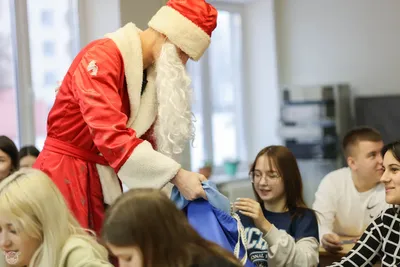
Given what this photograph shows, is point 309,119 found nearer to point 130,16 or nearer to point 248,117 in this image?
point 248,117

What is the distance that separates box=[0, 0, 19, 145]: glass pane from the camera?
134 inches

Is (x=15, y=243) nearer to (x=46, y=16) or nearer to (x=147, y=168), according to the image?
(x=147, y=168)

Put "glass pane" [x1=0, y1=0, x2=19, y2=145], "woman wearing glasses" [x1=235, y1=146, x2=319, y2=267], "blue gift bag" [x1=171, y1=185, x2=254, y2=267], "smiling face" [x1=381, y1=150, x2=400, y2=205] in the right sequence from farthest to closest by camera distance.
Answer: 1. "glass pane" [x1=0, y1=0, x2=19, y2=145]
2. "woman wearing glasses" [x1=235, y1=146, x2=319, y2=267]
3. "smiling face" [x1=381, y1=150, x2=400, y2=205]
4. "blue gift bag" [x1=171, y1=185, x2=254, y2=267]

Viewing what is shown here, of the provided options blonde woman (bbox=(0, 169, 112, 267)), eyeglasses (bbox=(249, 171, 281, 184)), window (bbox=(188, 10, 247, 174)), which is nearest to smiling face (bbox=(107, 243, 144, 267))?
blonde woman (bbox=(0, 169, 112, 267))

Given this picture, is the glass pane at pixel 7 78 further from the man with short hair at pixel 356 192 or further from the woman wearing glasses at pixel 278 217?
the man with short hair at pixel 356 192

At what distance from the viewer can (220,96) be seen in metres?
5.02

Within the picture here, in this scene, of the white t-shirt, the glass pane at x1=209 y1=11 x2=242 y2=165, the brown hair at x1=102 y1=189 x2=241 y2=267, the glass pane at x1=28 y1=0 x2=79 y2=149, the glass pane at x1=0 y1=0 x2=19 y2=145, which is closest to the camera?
the brown hair at x1=102 y1=189 x2=241 y2=267

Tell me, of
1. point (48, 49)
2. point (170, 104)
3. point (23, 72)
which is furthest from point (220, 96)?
point (170, 104)

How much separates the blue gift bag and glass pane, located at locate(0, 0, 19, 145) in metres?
1.92

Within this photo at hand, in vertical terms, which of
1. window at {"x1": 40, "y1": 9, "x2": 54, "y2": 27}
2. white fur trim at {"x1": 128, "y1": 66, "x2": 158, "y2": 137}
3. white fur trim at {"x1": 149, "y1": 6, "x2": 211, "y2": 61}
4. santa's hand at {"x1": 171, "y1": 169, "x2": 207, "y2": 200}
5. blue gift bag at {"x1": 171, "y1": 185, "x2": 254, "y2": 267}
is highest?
window at {"x1": 40, "y1": 9, "x2": 54, "y2": 27}

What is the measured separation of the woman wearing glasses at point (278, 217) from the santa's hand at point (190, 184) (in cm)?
35

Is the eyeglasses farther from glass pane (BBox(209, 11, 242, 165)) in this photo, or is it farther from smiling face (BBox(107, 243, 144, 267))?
glass pane (BBox(209, 11, 242, 165))

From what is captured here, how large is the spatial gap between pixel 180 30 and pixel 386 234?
0.92m

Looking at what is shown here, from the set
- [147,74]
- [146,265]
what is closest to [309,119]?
[147,74]
